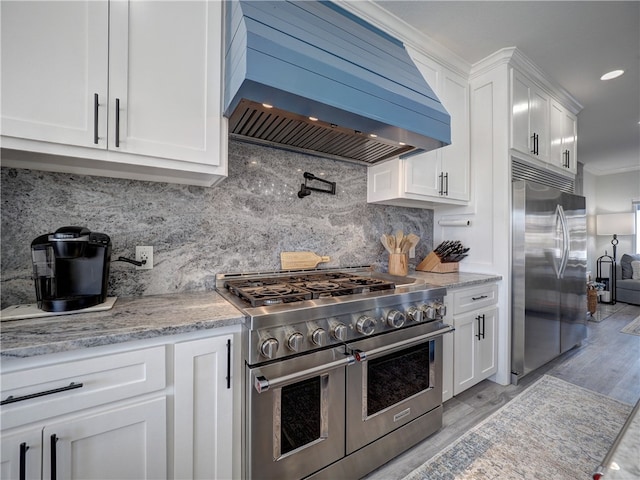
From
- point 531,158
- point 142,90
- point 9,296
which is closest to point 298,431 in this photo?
point 9,296

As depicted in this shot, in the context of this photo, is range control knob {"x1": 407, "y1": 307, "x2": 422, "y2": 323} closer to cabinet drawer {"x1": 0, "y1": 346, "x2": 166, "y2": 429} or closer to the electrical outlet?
cabinet drawer {"x1": 0, "y1": 346, "x2": 166, "y2": 429}

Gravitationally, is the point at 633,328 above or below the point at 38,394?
below

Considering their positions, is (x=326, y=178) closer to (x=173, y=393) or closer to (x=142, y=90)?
(x=142, y=90)

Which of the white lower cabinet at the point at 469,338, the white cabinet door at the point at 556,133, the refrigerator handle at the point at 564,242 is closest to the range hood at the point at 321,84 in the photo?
the white lower cabinet at the point at 469,338

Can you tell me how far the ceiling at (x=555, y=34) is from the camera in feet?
6.26

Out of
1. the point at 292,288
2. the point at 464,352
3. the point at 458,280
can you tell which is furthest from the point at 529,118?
the point at 292,288

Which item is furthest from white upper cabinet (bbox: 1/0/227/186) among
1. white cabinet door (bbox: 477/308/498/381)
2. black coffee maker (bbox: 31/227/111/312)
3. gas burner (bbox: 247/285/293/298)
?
white cabinet door (bbox: 477/308/498/381)

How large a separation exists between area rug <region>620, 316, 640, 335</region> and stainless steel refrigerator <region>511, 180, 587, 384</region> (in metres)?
1.63

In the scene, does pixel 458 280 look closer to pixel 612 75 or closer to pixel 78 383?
pixel 78 383

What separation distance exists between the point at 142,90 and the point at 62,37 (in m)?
0.28

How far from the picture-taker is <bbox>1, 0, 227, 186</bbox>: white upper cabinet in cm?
100

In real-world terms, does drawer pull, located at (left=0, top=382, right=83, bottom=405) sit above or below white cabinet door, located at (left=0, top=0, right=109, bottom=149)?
below

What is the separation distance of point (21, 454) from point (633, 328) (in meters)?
6.01

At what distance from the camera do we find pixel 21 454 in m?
0.82
